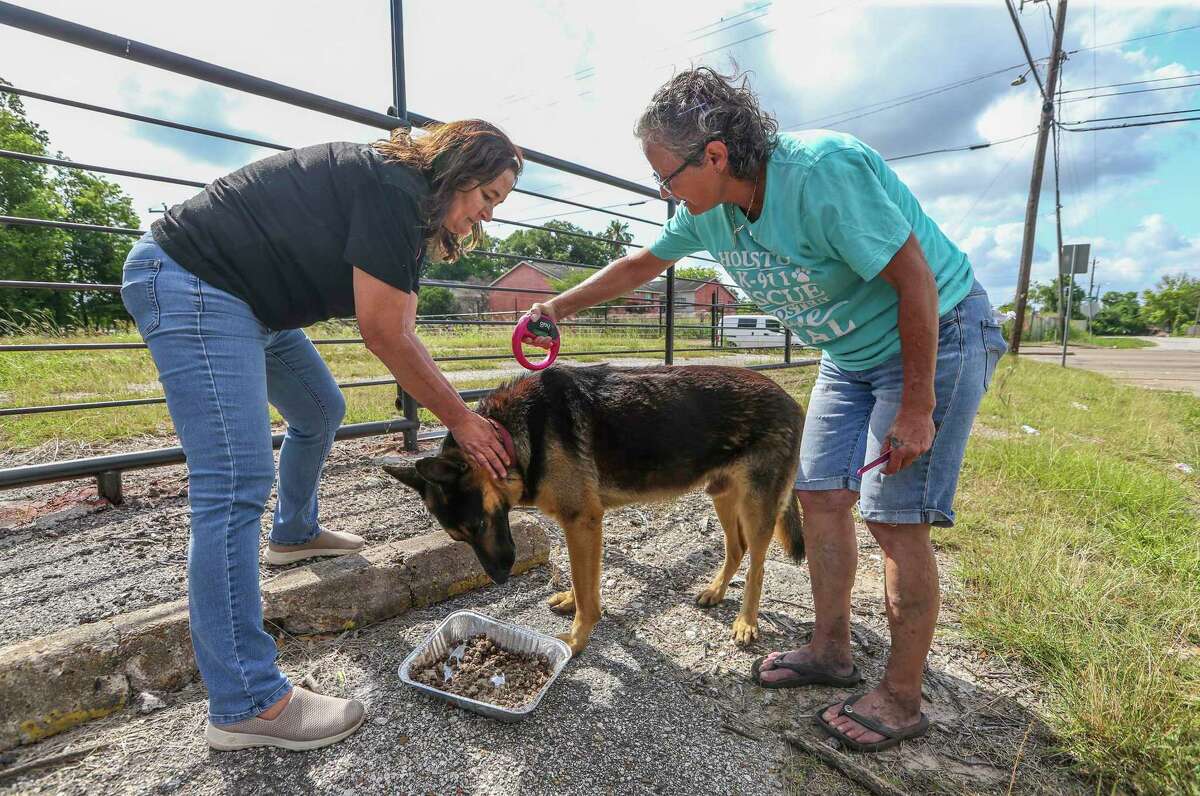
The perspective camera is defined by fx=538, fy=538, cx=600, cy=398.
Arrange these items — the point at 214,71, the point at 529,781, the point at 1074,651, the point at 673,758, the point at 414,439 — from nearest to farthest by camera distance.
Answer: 1. the point at 529,781
2. the point at 673,758
3. the point at 1074,651
4. the point at 214,71
5. the point at 414,439

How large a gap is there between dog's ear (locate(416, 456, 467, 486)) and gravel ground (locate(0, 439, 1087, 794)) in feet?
2.39

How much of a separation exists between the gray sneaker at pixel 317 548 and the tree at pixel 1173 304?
293 feet

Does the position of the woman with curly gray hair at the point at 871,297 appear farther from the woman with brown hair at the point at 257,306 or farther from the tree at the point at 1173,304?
the tree at the point at 1173,304

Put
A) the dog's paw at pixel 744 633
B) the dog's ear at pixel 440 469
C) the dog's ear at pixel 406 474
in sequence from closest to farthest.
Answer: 1. the dog's ear at pixel 440 469
2. the dog's ear at pixel 406 474
3. the dog's paw at pixel 744 633

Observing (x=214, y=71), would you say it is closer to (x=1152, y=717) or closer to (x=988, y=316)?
(x=988, y=316)

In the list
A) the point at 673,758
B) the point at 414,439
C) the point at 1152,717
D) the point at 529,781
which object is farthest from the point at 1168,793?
the point at 414,439

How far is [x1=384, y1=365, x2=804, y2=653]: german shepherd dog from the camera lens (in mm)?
2332

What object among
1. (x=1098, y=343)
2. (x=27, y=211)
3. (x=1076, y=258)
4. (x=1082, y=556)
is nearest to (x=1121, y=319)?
(x=1098, y=343)

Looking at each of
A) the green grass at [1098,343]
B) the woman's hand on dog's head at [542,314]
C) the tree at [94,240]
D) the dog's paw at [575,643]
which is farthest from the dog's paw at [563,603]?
the green grass at [1098,343]

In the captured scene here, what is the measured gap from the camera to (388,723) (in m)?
1.82

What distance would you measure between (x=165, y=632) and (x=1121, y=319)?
3953 inches

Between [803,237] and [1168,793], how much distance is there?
1889 mm

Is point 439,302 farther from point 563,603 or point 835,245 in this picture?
point 835,245

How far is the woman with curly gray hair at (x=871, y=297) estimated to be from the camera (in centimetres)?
165
